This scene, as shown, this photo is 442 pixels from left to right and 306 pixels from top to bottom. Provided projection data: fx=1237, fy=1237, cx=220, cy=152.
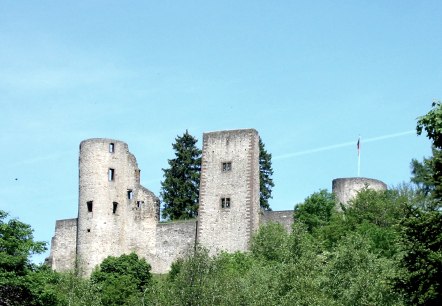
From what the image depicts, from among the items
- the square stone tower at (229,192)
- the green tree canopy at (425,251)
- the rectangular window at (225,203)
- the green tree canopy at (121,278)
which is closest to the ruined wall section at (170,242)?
the square stone tower at (229,192)

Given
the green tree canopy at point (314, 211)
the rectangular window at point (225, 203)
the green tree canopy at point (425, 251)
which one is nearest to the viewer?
the green tree canopy at point (425, 251)

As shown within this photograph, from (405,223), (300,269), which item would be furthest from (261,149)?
(405,223)

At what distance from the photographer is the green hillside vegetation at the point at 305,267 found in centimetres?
3328

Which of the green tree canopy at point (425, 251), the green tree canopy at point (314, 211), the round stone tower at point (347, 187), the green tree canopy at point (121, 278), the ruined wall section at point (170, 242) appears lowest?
the green tree canopy at point (425, 251)

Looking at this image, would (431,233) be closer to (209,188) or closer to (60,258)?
(209,188)

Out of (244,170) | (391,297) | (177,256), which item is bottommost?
(391,297)

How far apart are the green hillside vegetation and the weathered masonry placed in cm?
181

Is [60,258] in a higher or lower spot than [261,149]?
lower

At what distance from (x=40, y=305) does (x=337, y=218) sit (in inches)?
783

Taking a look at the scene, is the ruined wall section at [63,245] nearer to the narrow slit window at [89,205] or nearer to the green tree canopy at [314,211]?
the narrow slit window at [89,205]

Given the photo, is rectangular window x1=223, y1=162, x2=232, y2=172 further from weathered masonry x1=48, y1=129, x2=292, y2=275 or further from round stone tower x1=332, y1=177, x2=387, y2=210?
round stone tower x1=332, y1=177, x2=387, y2=210

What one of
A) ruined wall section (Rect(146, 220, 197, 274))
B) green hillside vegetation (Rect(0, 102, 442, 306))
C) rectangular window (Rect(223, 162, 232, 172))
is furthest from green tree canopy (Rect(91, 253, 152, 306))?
rectangular window (Rect(223, 162, 232, 172))

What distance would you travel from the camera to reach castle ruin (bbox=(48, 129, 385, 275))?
207 ft

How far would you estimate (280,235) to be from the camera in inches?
2402
